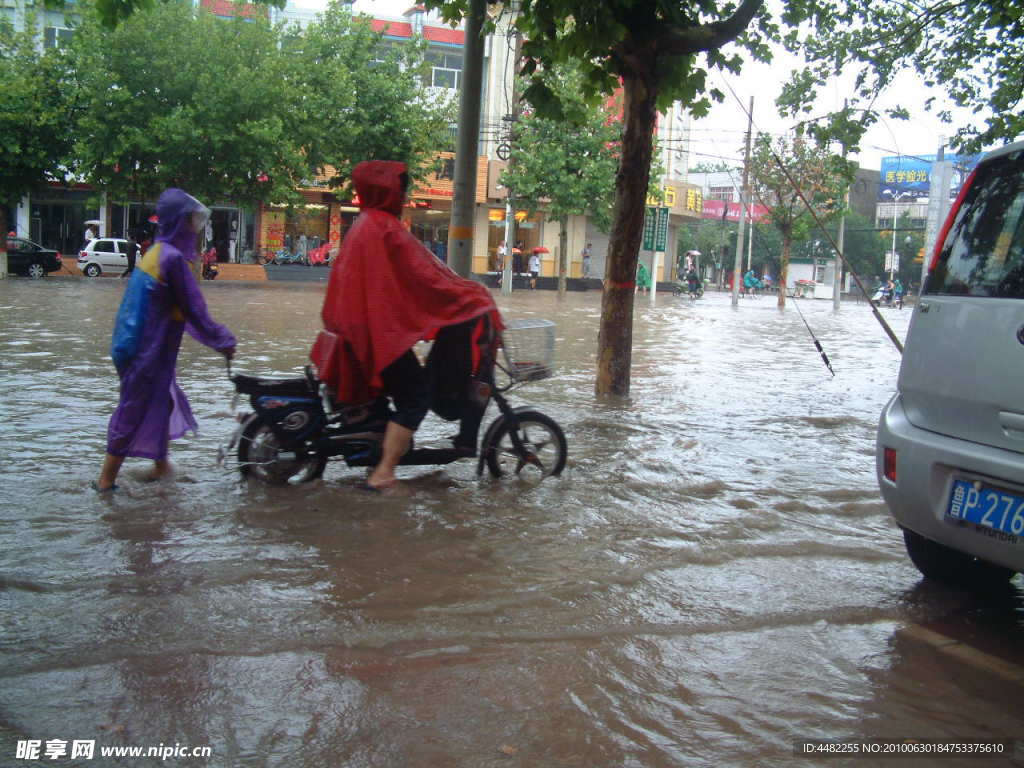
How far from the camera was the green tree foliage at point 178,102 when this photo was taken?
28.9 meters

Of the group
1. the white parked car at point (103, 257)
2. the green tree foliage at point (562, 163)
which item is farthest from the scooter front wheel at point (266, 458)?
the green tree foliage at point (562, 163)

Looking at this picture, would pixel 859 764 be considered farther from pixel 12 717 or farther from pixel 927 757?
pixel 12 717

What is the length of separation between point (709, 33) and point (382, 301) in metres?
4.31

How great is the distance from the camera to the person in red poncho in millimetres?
4926

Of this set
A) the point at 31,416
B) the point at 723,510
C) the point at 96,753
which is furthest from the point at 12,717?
the point at 31,416

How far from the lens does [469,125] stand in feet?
25.3

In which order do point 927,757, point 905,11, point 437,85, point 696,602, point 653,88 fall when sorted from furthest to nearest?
point 437,85
point 905,11
point 653,88
point 696,602
point 927,757

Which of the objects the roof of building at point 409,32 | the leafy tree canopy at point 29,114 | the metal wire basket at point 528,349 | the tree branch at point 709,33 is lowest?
the metal wire basket at point 528,349

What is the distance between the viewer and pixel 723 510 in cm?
539

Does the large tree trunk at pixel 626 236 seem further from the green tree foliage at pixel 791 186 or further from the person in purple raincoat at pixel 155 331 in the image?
the green tree foliage at pixel 791 186

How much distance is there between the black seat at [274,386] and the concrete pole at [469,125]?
2917mm

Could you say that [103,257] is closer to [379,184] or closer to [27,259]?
[27,259]

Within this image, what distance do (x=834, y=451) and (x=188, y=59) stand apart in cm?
2770

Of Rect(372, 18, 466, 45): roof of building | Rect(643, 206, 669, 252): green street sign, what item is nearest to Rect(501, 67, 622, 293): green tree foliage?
Rect(643, 206, 669, 252): green street sign
